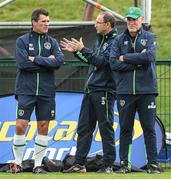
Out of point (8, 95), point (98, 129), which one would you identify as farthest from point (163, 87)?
point (8, 95)

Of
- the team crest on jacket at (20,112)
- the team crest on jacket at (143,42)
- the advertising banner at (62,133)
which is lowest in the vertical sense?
the advertising banner at (62,133)

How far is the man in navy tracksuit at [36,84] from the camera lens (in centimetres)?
1369

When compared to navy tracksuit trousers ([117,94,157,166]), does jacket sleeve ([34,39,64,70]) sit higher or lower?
higher

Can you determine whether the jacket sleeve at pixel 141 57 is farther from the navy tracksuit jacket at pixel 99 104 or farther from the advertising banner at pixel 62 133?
the advertising banner at pixel 62 133

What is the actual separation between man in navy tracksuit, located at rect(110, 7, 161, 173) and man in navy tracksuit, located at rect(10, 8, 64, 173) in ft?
3.01

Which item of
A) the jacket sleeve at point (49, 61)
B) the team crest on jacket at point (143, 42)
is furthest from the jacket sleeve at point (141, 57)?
the jacket sleeve at point (49, 61)

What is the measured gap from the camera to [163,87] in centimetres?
1567

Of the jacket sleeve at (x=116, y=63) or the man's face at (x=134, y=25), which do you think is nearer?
the jacket sleeve at (x=116, y=63)

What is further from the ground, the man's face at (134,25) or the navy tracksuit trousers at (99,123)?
the man's face at (134,25)

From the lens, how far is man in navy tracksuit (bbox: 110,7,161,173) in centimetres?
1340

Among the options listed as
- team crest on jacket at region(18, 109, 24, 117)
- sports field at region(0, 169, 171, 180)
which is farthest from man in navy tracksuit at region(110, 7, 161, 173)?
team crest on jacket at region(18, 109, 24, 117)

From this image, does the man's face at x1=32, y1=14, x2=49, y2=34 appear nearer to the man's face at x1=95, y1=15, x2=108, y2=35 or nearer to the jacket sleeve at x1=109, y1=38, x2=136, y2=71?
the man's face at x1=95, y1=15, x2=108, y2=35

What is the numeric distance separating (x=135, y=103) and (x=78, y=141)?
3.54 ft

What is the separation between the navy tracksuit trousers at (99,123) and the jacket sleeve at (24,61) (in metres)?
0.86
